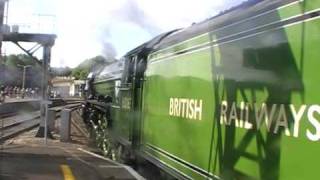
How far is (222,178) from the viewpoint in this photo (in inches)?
229

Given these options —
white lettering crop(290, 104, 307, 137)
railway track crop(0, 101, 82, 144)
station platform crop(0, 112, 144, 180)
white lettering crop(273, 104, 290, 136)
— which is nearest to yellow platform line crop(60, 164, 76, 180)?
station platform crop(0, 112, 144, 180)

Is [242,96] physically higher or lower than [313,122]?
higher

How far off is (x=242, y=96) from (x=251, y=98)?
0.76ft

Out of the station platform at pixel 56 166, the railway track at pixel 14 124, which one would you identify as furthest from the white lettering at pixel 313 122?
the railway track at pixel 14 124

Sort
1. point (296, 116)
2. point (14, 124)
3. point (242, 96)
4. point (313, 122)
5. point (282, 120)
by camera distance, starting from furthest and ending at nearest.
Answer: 1. point (14, 124)
2. point (242, 96)
3. point (282, 120)
4. point (296, 116)
5. point (313, 122)

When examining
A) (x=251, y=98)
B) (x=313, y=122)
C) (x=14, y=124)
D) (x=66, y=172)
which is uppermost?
(x=251, y=98)

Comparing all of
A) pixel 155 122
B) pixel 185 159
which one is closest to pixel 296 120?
pixel 185 159

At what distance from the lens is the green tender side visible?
402cm

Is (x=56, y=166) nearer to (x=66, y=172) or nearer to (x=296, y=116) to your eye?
(x=66, y=172)

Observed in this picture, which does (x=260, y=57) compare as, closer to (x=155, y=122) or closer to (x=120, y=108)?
(x=155, y=122)

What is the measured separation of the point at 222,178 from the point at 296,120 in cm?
183

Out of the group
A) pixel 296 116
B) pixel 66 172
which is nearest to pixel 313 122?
pixel 296 116

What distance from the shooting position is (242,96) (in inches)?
206

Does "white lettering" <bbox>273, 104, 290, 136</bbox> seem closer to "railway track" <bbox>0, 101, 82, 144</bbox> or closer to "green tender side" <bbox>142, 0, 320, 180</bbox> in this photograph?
"green tender side" <bbox>142, 0, 320, 180</bbox>
